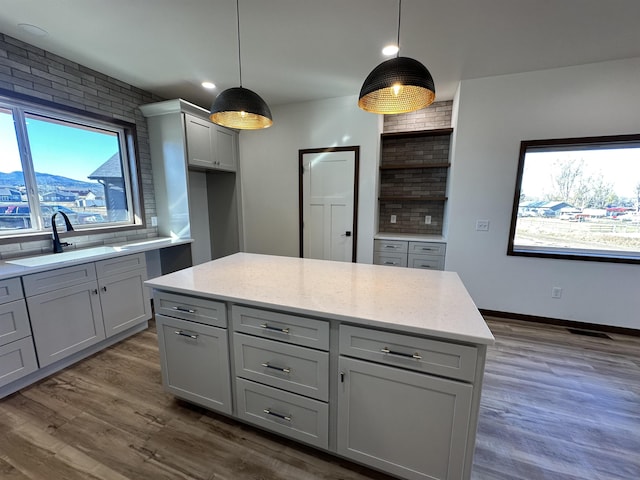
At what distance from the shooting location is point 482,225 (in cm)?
309

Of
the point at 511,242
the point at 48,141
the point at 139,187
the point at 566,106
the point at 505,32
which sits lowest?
the point at 511,242

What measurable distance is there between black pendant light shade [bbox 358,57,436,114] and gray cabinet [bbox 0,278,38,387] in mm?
2644

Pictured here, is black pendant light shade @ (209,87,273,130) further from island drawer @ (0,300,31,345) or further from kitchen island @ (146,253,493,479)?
island drawer @ (0,300,31,345)

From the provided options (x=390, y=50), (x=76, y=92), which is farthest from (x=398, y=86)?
(x=76, y=92)

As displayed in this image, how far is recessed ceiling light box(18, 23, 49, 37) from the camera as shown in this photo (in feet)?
6.70

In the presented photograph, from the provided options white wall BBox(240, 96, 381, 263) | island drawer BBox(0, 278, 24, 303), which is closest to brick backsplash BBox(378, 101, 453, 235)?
white wall BBox(240, 96, 381, 263)

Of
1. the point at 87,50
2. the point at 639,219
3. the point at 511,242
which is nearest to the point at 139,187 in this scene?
the point at 87,50

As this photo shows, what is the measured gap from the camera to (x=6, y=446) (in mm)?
1509

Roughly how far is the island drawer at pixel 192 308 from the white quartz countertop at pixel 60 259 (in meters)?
1.07

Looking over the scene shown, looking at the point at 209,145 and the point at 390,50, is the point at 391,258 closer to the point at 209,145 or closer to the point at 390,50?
the point at 390,50

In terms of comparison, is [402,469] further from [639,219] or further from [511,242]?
[639,219]

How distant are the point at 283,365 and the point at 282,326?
226 mm

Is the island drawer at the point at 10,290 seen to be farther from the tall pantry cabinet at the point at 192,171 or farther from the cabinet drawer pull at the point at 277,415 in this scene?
the cabinet drawer pull at the point at 277,415

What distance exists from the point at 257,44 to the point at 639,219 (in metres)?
4.11
